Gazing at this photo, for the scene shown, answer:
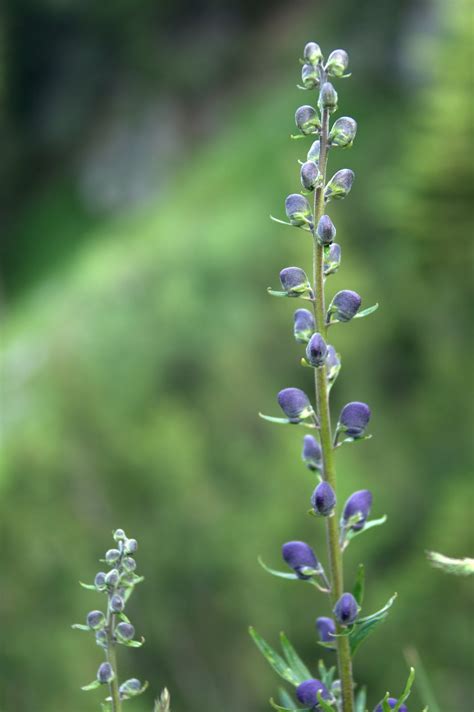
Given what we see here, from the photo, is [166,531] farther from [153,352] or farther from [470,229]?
[470,229]

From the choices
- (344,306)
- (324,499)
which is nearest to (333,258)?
(344,306)

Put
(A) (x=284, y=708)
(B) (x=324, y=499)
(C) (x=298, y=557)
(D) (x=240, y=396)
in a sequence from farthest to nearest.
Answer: (D) (x=240, y=396) → (C) (x=298, y=557) → (B) (x=324, y=499) → (A) (x=284, y=708)

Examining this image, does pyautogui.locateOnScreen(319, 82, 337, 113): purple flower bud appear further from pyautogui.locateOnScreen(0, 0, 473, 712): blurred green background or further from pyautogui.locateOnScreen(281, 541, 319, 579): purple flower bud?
pyautogui.locateOnScreen(0, 0, 473, 712): blurred green background

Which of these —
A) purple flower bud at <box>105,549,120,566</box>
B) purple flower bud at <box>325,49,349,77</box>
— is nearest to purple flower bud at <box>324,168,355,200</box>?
purple flower bud at <box>325,49,349,77</box>

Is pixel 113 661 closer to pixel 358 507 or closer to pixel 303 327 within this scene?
pixel 358 507

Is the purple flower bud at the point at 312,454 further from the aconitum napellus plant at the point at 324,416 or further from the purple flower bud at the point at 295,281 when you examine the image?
the purple flower bud at the point at 295,281

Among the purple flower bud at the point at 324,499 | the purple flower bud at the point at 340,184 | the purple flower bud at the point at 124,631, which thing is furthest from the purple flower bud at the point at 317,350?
the purple flower bud at the point at 124,631
